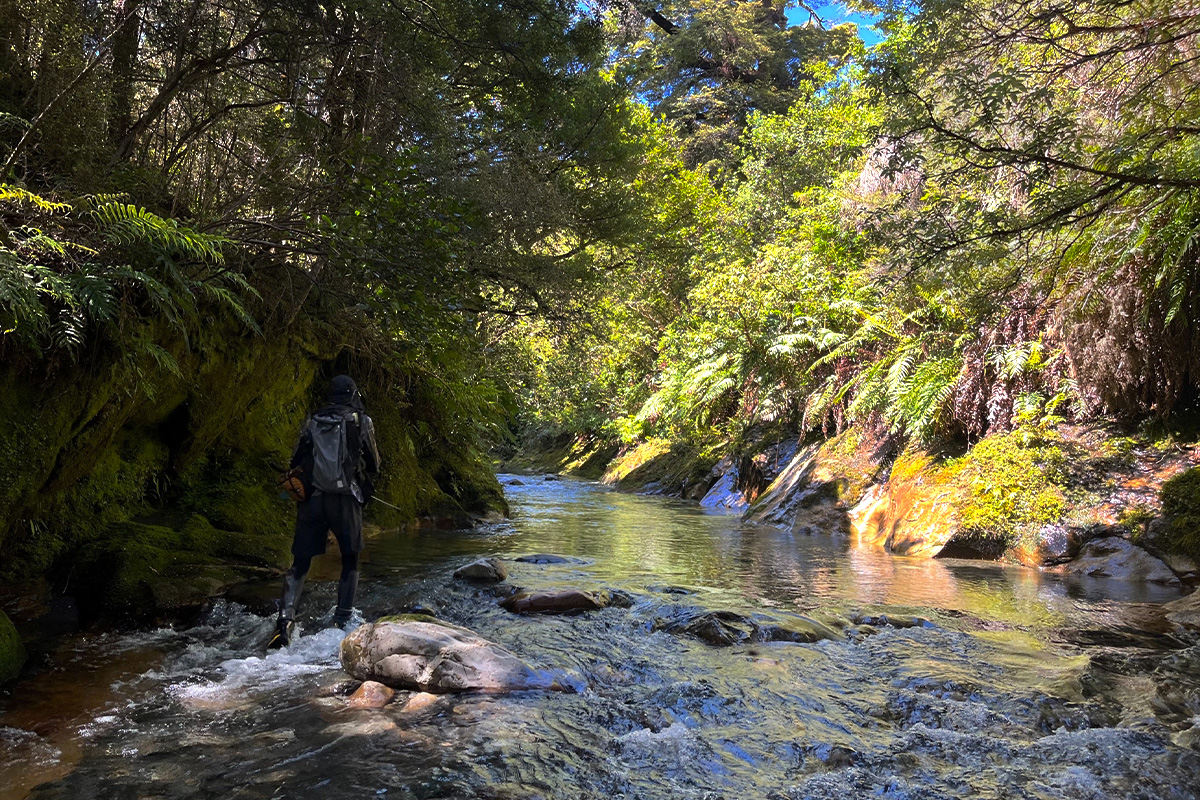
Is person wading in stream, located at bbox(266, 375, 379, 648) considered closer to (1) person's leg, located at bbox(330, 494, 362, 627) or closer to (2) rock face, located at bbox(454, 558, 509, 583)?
(1) person's leg, located at bbox(330, 494, 362, 627)

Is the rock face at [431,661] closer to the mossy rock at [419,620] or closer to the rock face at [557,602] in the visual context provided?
the mossy rock at [419,620]

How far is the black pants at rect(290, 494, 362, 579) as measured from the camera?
16.6ft

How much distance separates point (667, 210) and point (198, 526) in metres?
15.2

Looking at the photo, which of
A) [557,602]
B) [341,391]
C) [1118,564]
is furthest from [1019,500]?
[341,391]

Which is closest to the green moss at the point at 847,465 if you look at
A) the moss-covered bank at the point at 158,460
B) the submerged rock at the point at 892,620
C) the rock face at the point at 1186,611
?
the rock face at the point at 1186,611

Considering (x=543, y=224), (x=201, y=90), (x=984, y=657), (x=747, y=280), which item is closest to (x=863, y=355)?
(x=747, y=280)

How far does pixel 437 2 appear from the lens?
22.6ft

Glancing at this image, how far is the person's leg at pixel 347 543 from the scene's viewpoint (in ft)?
16.6

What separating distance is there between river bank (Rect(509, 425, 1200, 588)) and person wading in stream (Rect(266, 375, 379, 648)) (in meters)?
7.35

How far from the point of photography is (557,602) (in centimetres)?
597

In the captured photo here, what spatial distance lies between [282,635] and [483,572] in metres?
2.38

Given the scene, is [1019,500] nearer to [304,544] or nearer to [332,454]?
[332,454]

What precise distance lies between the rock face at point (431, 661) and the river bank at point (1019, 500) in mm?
6710

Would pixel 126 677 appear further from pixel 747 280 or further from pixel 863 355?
pixel 747 280
